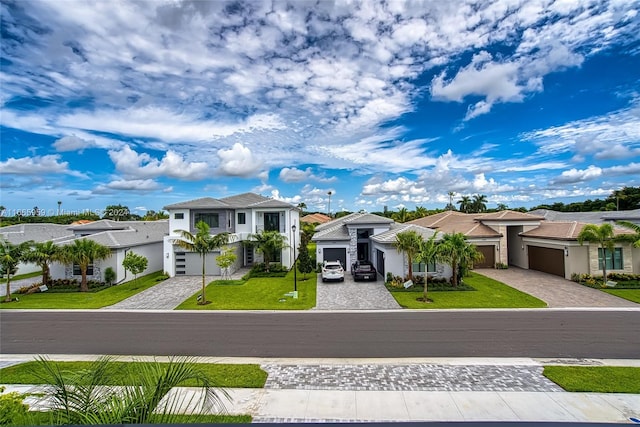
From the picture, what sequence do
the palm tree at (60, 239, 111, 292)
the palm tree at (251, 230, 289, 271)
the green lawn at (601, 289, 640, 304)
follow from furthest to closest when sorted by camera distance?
1. the palm tree at (251, 230, 289, 271)
2. the palm tree at (60, 239, 111, 292)
3. the green lawn at (601, 289, 640, 304)

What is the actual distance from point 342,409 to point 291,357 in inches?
138

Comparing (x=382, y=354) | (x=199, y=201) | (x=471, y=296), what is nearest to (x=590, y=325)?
(x=471, y=296)

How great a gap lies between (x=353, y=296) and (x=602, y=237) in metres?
16.8

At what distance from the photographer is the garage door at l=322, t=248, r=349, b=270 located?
1083 inches

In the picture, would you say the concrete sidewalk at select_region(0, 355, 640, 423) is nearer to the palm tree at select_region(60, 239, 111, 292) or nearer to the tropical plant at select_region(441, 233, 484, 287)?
the tropical plant at select_region(441, 233, 484, 287)

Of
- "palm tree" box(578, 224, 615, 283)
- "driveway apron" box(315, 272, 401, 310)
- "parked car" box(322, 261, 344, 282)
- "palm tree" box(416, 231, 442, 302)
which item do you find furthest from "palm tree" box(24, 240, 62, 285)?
"palm tree" box(578, 224, 615, 283)

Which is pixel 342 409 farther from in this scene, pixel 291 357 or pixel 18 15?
pixel 18 15

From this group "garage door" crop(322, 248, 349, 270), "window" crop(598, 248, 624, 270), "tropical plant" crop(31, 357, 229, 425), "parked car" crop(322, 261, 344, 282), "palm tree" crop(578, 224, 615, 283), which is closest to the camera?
"tropical plant" crop(31, 357, 229, 425)

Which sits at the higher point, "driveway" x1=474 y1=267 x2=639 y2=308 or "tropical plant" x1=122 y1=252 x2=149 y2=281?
"tropical plant" x1=122 y1=252 x2=149 y2=281

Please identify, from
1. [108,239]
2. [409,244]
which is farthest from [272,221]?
[409,244]

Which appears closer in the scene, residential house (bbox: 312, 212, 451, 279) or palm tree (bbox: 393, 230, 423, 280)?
palm tree (bbox: 393, 230, 423, 280)

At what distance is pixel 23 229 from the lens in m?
33.5

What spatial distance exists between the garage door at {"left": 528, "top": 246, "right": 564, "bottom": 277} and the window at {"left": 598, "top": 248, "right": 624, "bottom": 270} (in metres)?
2.15

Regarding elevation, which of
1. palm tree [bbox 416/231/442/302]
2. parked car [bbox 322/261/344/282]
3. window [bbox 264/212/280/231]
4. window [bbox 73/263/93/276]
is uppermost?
window [bbox 264/212/280/231]
